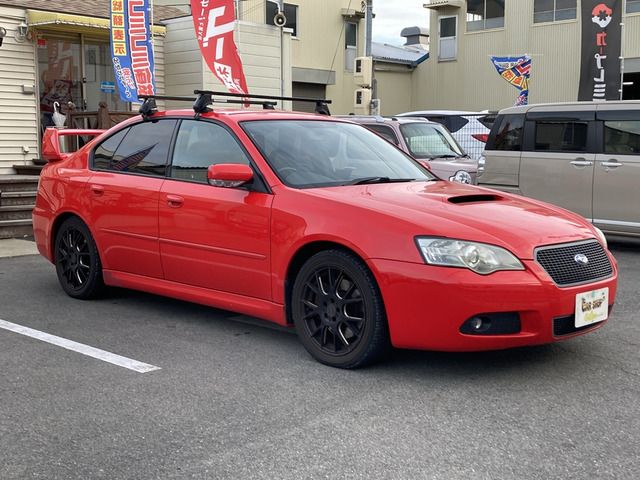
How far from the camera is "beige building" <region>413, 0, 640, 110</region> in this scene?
30.1 m

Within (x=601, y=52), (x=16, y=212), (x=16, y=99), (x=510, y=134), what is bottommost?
(x=16, y=212)

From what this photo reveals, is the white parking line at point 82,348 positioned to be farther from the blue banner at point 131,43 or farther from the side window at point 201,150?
the blue banner at point 131,43

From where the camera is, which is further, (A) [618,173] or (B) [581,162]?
(B) [581,162]

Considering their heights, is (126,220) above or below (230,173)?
below

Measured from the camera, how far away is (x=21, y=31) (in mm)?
13656

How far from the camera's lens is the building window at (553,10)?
99.4ft

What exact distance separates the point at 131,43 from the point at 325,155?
8.31 metres

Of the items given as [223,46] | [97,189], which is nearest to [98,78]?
[223,46]

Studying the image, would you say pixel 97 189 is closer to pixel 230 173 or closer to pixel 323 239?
pixel 230 173

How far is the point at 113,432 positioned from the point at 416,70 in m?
34.1

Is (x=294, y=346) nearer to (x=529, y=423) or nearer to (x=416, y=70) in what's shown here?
(x=529, y=423)

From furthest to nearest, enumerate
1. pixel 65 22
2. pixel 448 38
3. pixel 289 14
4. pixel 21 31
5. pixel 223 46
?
pixel 448 38
pixel 289 14
pixel 21 31
pixel 65 22
pixel 223 46

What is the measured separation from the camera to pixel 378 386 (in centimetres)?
420

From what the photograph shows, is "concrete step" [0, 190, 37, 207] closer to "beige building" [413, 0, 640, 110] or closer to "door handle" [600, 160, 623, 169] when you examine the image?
"door handle" [600, 160, 623, 169]
